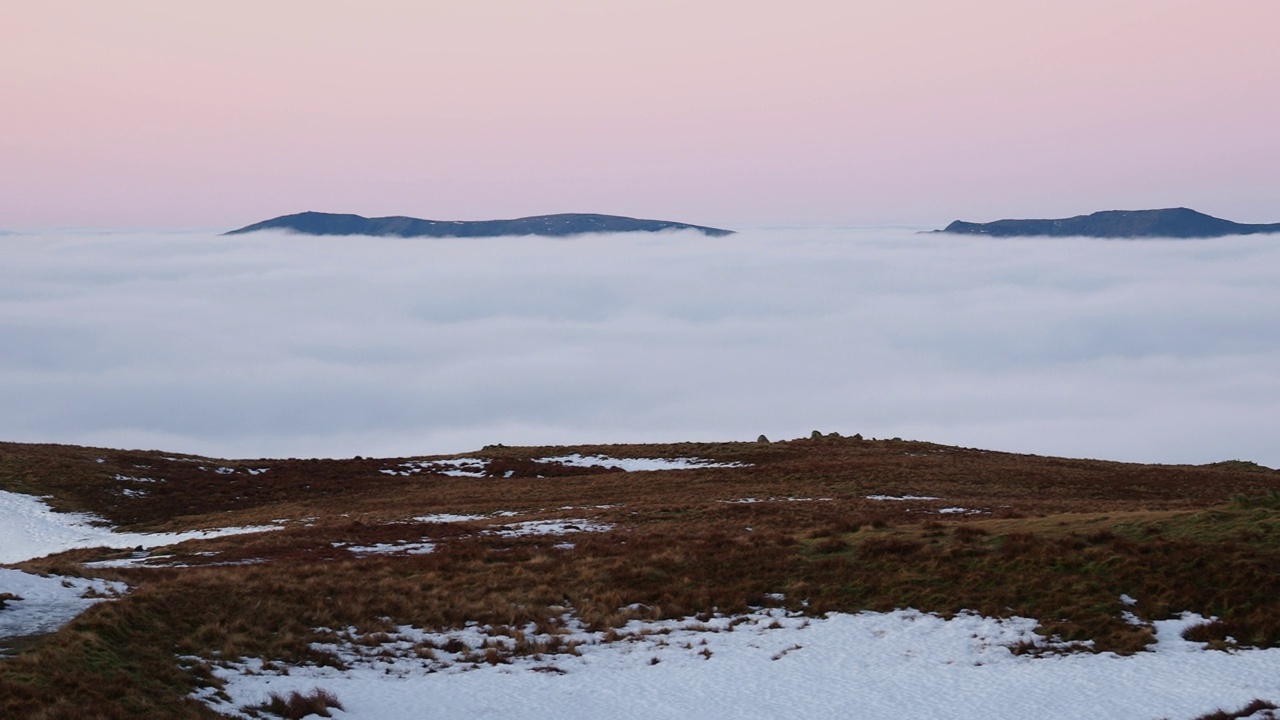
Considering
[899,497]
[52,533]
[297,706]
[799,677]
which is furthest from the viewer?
[899,497]

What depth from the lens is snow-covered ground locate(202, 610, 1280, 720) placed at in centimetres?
1482

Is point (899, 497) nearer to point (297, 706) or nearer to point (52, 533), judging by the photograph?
point (297, 706)

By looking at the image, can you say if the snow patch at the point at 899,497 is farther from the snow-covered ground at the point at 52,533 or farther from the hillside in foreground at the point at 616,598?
the snow-covered ground at the point at 52,533

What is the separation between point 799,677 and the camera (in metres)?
16.5

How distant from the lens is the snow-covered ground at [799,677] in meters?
14.8

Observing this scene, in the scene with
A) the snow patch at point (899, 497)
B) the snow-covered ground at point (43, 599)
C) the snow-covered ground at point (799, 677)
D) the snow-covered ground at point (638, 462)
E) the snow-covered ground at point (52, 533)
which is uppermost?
the snow-covered ground at point (43, 599)

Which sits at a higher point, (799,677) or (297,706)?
(297,706)

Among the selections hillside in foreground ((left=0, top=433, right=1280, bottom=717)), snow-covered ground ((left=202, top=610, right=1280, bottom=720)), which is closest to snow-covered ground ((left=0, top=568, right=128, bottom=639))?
hillside in foreground ((left=0, top=433, right=1280, bottom=717))

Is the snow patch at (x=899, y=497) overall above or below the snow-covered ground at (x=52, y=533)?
above

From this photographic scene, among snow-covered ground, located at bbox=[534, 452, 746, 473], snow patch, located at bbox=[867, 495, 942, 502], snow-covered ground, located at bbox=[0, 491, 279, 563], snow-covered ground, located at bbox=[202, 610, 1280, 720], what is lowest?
snow-covered ground, located at bbox=[0, 491, 279, 563]

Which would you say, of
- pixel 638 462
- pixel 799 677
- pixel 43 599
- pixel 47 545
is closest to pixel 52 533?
pixel 47 545

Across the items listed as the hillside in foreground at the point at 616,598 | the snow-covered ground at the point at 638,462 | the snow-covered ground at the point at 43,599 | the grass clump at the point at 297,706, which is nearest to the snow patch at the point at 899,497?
the hillside in foreground at the point at 616,598

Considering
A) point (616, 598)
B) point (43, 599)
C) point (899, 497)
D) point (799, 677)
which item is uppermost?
point (43, 599)

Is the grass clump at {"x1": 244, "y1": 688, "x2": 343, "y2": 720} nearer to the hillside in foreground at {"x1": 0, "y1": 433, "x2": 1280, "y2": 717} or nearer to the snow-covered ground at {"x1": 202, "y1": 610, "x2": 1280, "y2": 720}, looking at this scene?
the hillside in foreground at {"x1": 0, "y1": 433, "x2": 1280, "y2": 717}
